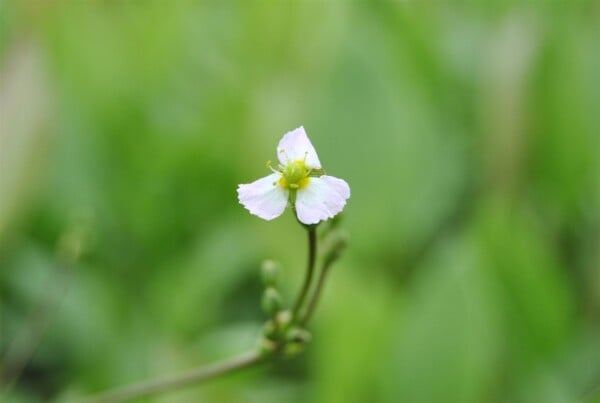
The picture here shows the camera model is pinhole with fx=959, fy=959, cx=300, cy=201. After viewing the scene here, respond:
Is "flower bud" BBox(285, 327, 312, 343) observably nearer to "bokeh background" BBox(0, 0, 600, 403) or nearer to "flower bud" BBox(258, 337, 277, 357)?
"flower bud" BBox(258, 337, 277, 357)

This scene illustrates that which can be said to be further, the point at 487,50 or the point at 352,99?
the point at 487,50

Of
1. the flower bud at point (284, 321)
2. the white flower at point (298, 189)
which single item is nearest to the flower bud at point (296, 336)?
the flower bud at point (284, 321)

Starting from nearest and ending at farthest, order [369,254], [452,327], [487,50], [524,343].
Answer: [452,327]
[524,343]
[369,254]
[487,50]

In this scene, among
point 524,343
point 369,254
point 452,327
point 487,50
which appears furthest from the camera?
point 487,50

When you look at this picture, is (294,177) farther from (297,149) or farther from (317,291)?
(317,291)

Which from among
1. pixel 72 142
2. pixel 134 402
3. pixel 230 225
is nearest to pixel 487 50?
pixel 230 225

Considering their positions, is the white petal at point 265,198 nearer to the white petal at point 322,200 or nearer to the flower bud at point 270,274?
the white petal at point 322,200

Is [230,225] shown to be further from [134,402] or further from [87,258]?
[134,402]

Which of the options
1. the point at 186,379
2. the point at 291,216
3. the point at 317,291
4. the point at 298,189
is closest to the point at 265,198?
the point at 298,189

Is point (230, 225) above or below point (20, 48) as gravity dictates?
below

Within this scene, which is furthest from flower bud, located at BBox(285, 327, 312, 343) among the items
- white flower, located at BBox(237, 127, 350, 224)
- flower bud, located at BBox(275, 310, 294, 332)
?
white flower, located at BBox(237, 127, 350, 224)
